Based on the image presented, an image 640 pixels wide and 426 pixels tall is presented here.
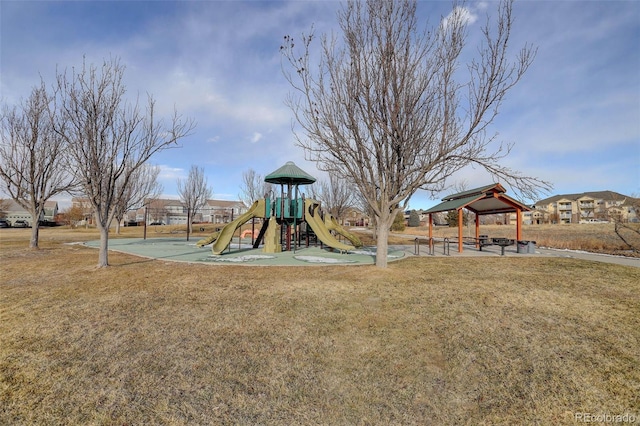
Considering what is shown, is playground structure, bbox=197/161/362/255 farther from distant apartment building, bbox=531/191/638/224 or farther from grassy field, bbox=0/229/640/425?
distant apartment building, bbox=531/191/638/224

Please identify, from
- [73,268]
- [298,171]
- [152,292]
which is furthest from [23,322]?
[298,171]

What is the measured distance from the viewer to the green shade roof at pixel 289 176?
15.6m

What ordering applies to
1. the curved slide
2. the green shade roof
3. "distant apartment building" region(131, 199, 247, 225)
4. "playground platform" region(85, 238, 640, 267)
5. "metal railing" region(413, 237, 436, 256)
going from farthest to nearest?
1. "distant apartment building" region(131, 199, 247, 225)
2. the green shade roof
3. "metal railing" region(413, 237, 436, 256)
4. the curved slide
5. "playground platform" region(85, 238, 640, 267)

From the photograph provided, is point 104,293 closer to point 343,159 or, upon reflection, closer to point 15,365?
point 15,365

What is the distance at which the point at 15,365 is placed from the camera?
3.40 metres

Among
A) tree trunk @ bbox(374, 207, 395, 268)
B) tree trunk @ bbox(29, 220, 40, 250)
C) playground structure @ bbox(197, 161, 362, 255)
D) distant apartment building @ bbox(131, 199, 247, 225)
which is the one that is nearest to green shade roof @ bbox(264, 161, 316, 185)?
playground structure @ bbox(197, 161, 362, 255)

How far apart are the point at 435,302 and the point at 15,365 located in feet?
20.8

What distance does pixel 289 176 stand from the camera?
15516 mm

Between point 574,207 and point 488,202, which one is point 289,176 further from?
point 574,207

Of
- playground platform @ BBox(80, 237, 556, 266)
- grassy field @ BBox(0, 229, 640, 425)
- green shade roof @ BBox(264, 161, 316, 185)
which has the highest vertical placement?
green shade roof @ BBox(264, 161, 316, 185)

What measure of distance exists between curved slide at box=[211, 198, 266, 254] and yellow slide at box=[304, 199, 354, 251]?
2306mm

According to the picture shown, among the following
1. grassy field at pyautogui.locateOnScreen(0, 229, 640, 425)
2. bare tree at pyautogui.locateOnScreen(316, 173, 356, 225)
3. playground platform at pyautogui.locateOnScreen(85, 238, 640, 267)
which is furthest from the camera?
bare tree at pyautogui.locateOnScreen(316, 173, 356, 225)

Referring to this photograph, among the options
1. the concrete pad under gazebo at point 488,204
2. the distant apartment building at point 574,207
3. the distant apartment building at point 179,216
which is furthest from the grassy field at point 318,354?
the distant apartment building at point 574,207

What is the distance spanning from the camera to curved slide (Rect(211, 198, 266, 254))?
1362 centimetres
